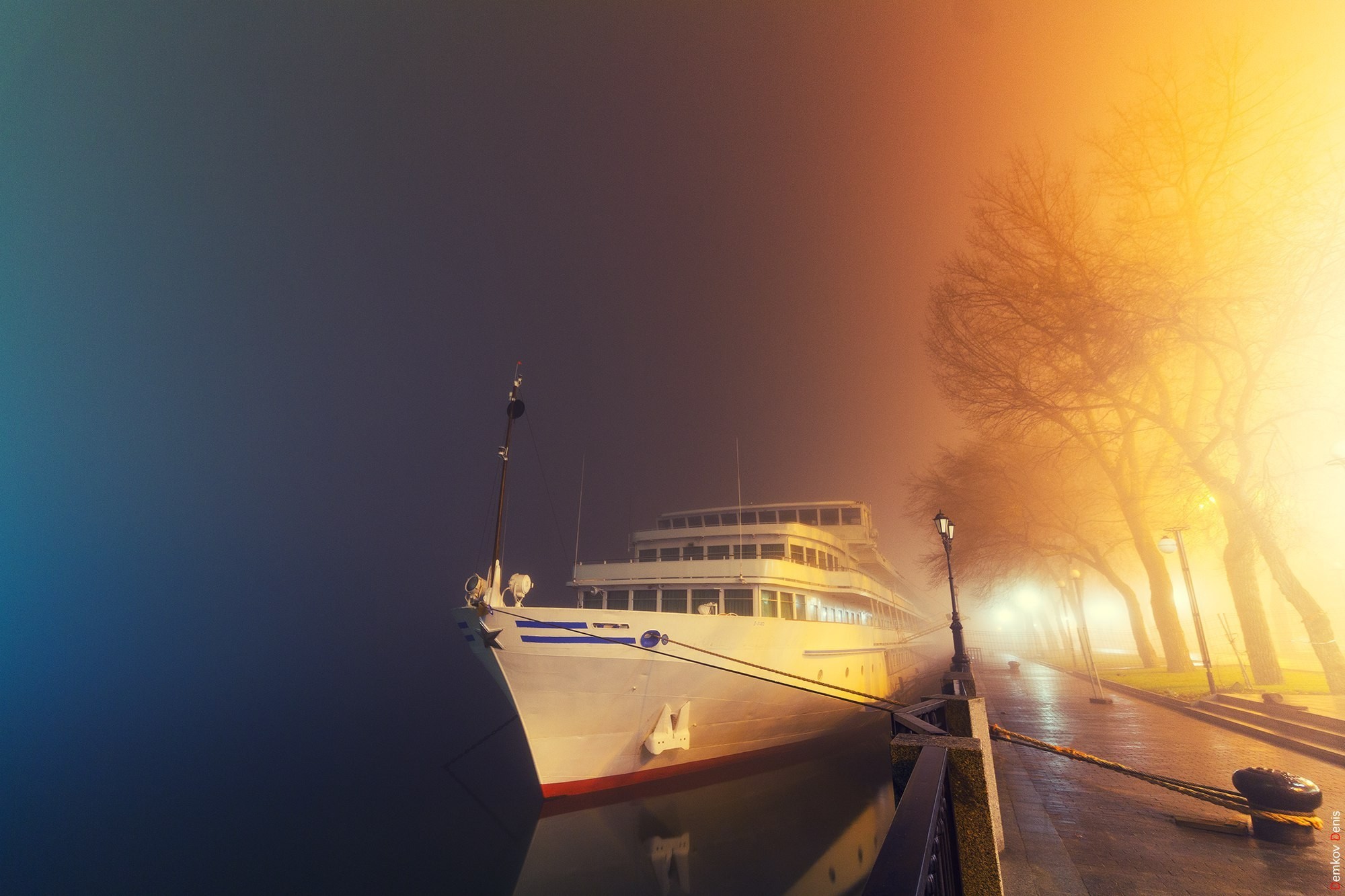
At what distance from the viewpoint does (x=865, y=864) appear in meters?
11.4

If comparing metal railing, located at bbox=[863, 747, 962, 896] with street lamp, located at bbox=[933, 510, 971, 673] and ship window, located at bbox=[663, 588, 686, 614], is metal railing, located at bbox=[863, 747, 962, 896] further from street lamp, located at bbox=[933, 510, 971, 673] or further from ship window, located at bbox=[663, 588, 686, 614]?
ship window, located at bbox=[663, 588, 686, 614]

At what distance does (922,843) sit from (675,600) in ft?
51.6

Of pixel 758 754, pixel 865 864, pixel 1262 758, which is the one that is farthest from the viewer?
pixel 758 754

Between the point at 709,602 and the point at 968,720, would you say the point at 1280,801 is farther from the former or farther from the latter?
the point at 709,602

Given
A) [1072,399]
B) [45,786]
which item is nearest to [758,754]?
[1072,399]

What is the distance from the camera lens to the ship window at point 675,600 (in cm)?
1678

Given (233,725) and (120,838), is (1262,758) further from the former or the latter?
(233,725)

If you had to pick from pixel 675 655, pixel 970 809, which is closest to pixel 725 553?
pixel 675 655

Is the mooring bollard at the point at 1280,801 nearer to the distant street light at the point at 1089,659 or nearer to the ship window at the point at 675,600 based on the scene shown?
the ship window at the point at 675,600

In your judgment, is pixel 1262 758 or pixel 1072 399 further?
pixel 1072 399

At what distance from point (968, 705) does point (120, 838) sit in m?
22.4

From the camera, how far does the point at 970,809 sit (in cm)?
345

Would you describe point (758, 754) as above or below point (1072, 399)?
below

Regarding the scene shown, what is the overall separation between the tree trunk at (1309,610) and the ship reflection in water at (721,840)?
11.8 meters
